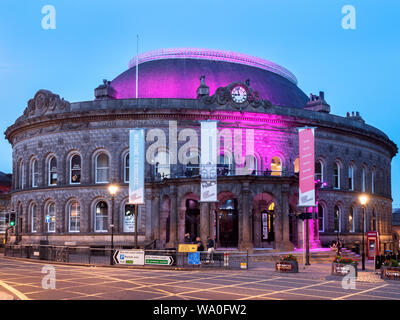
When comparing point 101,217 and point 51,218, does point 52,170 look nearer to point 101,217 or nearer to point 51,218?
point 51,218

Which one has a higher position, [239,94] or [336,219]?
[239,94]

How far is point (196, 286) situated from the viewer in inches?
763

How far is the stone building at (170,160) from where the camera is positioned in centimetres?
4238

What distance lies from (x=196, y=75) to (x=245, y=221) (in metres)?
20.0

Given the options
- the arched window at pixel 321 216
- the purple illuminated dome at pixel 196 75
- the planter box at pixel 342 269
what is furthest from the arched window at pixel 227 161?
the planter box at pixel 342 269

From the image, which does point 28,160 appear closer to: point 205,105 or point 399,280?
point 205,105

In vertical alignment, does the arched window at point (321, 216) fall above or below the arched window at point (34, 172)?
below

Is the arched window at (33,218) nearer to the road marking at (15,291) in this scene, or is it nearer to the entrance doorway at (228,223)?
the entrance doorway at (228,223)

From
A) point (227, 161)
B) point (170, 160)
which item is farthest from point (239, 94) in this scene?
point (170, 160)

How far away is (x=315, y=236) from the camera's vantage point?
4175 centimetres

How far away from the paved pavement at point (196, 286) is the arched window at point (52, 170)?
74.8 feet
